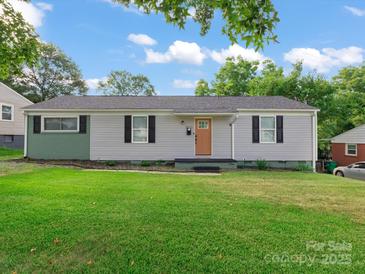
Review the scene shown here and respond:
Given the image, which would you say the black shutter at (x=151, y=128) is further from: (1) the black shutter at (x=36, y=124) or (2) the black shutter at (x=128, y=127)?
(1) the black shutter at (x=36, y=124)

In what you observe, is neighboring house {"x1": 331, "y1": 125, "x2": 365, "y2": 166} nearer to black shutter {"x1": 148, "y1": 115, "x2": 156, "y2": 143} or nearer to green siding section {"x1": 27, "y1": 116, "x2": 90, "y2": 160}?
black shutter {"x1": 148, "y1": 115, "x2": 156, "y2": 143}

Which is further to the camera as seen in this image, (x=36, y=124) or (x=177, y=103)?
(x=177, y=103)

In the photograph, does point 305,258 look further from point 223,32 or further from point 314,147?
point 314,147

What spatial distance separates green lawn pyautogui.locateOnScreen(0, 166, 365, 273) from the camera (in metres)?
2.55

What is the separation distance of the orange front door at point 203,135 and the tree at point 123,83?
108 feet

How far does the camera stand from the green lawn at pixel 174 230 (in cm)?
255

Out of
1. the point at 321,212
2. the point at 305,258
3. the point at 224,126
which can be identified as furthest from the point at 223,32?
the point at 224,126

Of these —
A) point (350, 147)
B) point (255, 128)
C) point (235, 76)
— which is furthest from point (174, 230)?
point (235, 76)

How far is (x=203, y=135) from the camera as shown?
12250mm

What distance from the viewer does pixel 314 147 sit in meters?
12.1

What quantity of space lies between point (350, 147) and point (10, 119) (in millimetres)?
27806

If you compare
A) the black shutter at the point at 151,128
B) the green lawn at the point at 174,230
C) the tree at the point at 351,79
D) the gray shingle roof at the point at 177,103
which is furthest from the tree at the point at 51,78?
the tree at the point at 351,79

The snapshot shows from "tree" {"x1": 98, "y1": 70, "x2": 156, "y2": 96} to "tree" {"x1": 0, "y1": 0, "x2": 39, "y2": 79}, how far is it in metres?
39.0

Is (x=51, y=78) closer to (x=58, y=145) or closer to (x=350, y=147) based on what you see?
(x=58, y=145)
